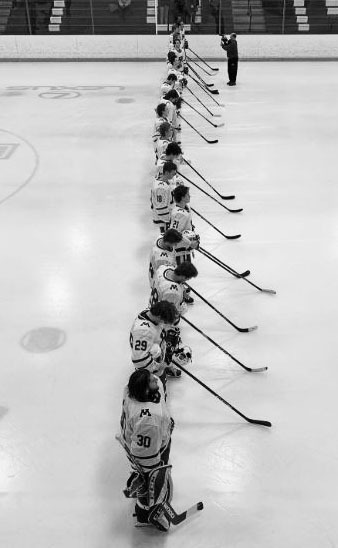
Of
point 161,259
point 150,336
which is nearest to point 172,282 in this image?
point 161,259

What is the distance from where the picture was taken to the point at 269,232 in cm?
641

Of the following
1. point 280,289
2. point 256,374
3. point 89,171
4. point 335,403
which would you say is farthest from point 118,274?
point 89,171

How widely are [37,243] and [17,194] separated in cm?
155

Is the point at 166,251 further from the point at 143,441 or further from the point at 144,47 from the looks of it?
the point at 144,47

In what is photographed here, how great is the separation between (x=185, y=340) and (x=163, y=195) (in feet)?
5.01

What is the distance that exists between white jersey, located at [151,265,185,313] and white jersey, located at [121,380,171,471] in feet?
3.14

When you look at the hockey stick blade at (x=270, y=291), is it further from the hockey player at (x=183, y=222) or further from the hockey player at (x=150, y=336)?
the hockey player at (x=150, y=336)

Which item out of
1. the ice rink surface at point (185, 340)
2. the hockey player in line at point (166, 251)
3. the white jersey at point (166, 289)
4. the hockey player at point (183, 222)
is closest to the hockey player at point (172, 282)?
the white jersey at point (166, 289)

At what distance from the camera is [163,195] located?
209 inches

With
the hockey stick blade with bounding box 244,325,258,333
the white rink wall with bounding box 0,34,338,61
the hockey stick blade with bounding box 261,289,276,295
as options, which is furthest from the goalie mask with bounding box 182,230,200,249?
the white rink wall with bounding box 0,34,338,61

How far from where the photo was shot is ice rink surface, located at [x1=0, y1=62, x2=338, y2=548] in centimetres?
313

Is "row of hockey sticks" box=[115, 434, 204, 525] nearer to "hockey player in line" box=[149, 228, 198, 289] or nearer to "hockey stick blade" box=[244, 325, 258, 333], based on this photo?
"hockey player in line" box=[149, 228, 198, 289]

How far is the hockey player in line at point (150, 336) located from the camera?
312 centimetres

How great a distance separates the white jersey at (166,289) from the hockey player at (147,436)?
2.99 feet
